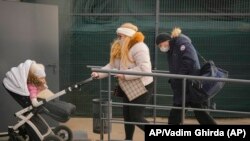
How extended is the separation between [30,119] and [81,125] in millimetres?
2325

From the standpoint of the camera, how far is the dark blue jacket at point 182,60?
5496 millimetres

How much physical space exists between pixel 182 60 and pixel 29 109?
2121 mm

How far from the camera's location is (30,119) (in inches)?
225

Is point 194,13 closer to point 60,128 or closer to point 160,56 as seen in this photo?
point 160,56

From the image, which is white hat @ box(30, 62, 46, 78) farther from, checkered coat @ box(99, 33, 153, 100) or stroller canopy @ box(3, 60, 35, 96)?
checkered coat @ box(99, 33, 153, 100)

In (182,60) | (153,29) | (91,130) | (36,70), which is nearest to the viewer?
(182,60)

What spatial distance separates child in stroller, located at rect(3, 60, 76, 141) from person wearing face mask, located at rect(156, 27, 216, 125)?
4.75 ft

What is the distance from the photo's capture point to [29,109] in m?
5.68

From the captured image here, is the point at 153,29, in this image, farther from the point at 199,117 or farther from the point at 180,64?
the point at 199,117

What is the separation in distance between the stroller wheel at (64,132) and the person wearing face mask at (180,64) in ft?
4.82

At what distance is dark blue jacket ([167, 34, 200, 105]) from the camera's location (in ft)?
18.0

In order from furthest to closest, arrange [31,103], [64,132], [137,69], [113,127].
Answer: [113,127] → [64,132] → [31,103] → [137,69]

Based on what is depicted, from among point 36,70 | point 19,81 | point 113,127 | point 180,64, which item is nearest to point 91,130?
point 113,127

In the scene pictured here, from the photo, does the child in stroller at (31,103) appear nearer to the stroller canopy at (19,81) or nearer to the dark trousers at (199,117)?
the stroller canopy at (19,81)
